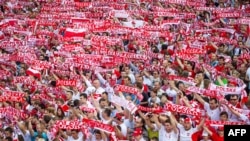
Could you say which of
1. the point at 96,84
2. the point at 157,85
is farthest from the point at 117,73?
the point at 157,85

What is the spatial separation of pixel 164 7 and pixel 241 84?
7.14 metres

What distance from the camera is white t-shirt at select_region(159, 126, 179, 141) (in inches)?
406

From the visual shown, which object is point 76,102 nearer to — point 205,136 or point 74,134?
point 74,134

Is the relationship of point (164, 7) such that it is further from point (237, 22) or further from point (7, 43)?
point (7, 43)

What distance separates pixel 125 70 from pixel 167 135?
3.38 metres

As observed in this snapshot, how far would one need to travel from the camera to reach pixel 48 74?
14391mm

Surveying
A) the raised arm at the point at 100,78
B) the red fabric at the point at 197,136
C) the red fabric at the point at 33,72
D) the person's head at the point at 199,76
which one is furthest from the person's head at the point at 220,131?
the red fabric at the point at 33,72

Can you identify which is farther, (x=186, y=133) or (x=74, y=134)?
(x=74, y=134)

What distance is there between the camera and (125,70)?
1347 cm

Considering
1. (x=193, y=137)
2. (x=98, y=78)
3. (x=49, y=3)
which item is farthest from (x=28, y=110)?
(x=49, y=3)

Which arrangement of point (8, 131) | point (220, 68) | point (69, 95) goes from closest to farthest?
point (8, 131) → point (69, 95) → point (220, 68)

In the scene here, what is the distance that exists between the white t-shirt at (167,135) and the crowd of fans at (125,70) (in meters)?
0.02

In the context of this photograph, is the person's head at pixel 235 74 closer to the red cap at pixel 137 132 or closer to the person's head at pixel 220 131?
the person's head at pixel 220 131

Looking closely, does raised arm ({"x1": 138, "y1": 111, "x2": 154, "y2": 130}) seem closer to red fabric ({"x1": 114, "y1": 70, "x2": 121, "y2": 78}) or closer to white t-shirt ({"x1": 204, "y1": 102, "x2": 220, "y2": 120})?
white t-shirt ({"x1": 204, "y1": 102, "x2": 220, "y2": 120})
